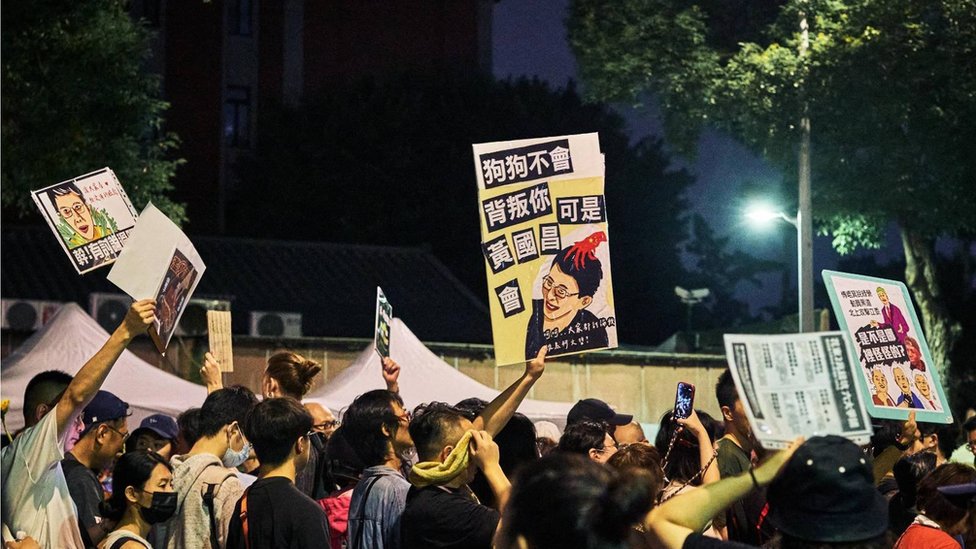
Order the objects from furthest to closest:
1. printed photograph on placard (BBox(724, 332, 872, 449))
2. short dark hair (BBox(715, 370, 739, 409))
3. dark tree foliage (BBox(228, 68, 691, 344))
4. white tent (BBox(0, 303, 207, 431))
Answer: dark tree foliage (BBox(228, 68, 691, 344)), white tent (BBox(0, 303, 207, 431)), short dark hair (BBox(715, 370, 739, 409)), printed photograph on placard (BBox(724, 332, 872, 449))

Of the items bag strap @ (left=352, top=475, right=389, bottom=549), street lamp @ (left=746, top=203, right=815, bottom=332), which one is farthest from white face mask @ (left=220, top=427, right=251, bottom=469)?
street lamp @ (left=746, top=203, right=815, bottom=332)

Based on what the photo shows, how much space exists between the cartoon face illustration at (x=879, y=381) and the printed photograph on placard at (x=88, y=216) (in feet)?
11.5

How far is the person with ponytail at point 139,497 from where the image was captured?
5.18 m

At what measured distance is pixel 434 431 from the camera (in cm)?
484

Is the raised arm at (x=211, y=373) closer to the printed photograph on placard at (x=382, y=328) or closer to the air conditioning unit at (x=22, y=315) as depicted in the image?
the printed photograph on placard at (x=382, y=328)

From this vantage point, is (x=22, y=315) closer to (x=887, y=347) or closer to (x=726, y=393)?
(x=726, y=393)

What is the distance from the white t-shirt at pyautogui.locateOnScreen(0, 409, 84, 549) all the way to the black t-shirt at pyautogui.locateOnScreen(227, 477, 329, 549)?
0.66 meters

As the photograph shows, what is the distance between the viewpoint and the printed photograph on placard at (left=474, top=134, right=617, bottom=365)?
5.53 meters

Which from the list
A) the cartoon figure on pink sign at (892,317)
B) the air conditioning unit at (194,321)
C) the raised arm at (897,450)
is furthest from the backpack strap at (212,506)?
the air conditioning unit at (194,321)

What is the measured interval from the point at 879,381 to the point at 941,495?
0.80m

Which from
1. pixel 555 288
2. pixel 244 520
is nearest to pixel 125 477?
pixel 244 520

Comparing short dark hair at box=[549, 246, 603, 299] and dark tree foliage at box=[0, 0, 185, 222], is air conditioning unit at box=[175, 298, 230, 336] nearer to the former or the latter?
dark tree foliage at box=[0, 0, 185, 222]

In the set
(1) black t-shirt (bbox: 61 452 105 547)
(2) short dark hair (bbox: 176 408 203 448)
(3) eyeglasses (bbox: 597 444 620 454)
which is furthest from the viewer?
(2) short dark hair (bbox: 176 408 203 448)

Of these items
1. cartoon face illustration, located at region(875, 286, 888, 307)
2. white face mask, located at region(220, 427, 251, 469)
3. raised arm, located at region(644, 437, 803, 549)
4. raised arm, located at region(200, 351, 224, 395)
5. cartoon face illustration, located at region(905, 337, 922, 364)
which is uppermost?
cartoon face illustration, located at region(875, 286, 888, 307)
